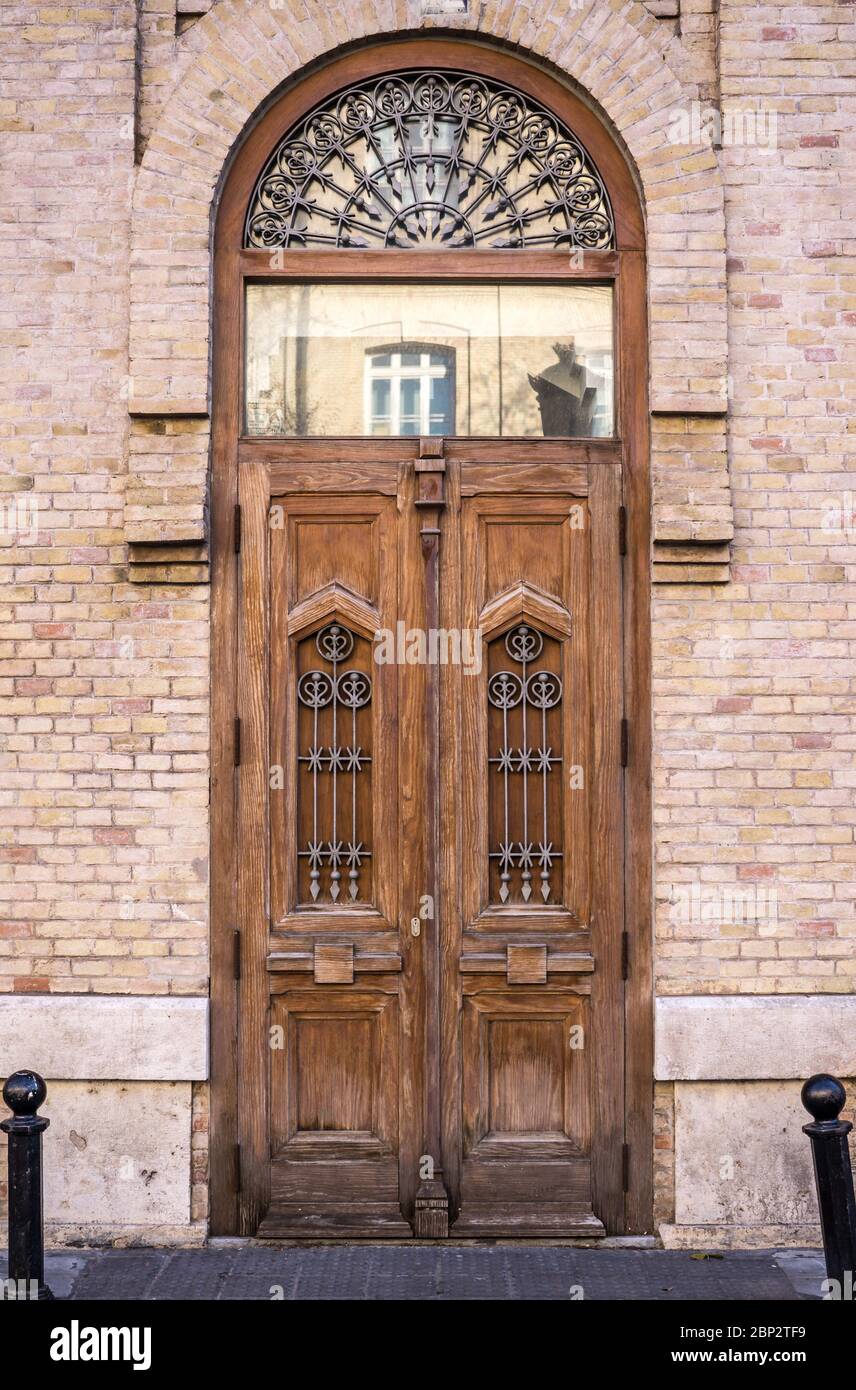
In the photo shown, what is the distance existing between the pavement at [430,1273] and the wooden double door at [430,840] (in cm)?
14

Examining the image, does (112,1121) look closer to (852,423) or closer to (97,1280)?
(97,1280)

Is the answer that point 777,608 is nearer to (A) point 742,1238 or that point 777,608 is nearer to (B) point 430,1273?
(A) point 742,1238

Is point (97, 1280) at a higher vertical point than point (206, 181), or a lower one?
lower

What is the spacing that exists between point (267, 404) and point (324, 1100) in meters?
3.17

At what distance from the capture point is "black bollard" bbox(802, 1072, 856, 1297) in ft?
14.6

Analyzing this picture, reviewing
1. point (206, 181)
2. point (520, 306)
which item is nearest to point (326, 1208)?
point (520, 306)

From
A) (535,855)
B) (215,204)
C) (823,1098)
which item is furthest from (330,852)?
(215,204)

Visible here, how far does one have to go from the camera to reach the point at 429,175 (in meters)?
5.91

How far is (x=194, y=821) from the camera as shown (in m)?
5.70

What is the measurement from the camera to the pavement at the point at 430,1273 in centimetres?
512

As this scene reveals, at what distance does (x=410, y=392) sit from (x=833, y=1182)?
3726mm

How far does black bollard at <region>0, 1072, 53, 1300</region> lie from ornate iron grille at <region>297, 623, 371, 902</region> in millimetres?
1625

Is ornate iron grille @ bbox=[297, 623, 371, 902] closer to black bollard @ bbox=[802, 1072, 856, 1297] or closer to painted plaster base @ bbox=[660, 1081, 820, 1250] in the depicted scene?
painted plaster base @ bbox=[660, 1081, 820, 1250]

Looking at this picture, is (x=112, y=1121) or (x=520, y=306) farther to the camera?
(x=520, y=306)
